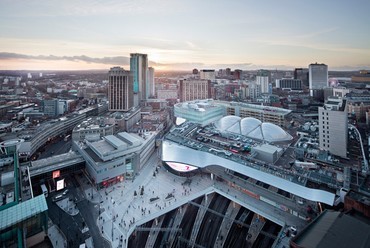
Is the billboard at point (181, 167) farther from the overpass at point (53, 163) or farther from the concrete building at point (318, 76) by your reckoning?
the concrete building at point (318, 76)

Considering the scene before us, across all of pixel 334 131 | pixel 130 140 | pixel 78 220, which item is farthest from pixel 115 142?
A: pixel 334 131

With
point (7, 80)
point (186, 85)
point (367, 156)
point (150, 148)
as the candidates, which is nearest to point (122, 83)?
point (186, 85)

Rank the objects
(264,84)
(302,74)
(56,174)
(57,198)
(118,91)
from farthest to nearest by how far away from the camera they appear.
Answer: (302,74), (264,84), (118,91), (56,174), (57,198)

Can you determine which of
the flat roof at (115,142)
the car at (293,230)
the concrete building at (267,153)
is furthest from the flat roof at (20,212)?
the concrete building at (267,153)

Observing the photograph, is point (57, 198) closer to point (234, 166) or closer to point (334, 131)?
point (234, 166)

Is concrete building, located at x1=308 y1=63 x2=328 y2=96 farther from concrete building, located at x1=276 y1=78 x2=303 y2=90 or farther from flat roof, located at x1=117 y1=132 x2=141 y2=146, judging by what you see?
flat roof, located at x1=117 y1=132 x2=141 y2=146

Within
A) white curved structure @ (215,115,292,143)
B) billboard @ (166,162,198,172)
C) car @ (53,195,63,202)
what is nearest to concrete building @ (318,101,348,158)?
white curved structure @ (215,115,292,143)
